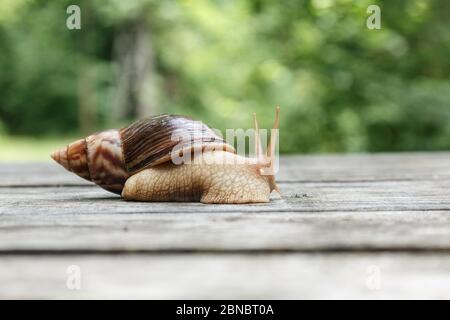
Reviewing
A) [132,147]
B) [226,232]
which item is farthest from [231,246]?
[132,147]

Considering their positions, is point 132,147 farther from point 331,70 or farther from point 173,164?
point 331,70

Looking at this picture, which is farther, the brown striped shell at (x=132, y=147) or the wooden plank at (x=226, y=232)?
the brown striped shell at (x=132, y=147)

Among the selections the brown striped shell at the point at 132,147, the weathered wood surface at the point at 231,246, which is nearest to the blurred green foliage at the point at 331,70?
the brown striped shell at the point at 132,147

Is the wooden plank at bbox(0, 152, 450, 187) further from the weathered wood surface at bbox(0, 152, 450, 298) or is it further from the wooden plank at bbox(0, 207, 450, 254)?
the wooden plank at bbox(0, 207, 450, 254)

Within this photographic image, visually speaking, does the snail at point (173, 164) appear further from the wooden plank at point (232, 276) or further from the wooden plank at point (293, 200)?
the wooden plank at point (232, 276)

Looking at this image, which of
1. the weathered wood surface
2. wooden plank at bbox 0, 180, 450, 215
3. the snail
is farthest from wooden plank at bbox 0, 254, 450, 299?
the snail

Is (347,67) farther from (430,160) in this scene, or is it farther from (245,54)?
(430,160)

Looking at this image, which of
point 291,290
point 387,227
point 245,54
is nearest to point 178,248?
point 291,290

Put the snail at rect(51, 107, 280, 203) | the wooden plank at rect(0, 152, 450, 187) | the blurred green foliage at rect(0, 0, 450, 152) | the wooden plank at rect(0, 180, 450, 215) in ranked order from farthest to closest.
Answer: the blurred green foliage at rect(0, 0, 450, 152)
the wooden plank at rect(0, 152, 450, 187)
the snail at rect(51, 107, 280, 203)
the wooden plank at rect(0, 180, 450, 215)
